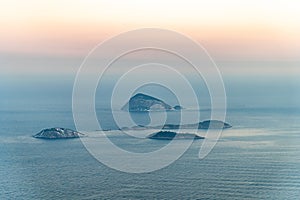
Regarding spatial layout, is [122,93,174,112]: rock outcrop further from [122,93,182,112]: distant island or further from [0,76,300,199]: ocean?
[0,76,300,199]: ocean

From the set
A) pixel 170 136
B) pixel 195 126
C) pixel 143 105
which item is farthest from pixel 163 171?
pixel 143 105

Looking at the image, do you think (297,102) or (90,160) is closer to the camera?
(90,160)

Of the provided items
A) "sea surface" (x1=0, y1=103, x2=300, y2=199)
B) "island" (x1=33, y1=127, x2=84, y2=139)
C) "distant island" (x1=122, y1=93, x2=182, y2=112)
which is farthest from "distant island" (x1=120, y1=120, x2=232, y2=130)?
"distant island" (x1=122, y1=93, x2=182, y2=112)

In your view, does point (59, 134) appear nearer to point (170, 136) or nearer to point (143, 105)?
point (170, 136)

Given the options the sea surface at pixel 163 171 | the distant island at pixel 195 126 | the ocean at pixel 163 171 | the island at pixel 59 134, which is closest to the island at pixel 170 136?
the ocean at pixel 163 171

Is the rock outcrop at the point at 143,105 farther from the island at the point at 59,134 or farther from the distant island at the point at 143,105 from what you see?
the island at the point at 59,134

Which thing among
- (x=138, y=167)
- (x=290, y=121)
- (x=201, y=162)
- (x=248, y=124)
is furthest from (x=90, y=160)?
(x=290, y=121)

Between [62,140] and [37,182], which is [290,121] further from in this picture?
[37,182]
